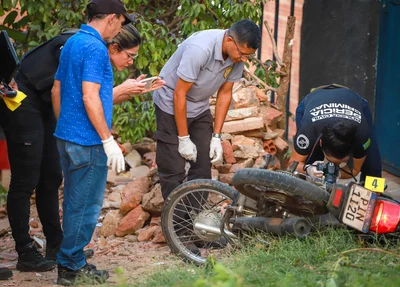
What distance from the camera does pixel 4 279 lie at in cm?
597

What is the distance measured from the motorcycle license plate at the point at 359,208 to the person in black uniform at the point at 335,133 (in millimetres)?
628

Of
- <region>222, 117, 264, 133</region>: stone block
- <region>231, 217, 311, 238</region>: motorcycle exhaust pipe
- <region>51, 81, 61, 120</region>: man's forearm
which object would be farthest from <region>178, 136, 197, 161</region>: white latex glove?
<region>222, 117, 264, 133</region>: stone block

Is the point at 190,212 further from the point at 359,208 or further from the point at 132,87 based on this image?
the point at 359,208

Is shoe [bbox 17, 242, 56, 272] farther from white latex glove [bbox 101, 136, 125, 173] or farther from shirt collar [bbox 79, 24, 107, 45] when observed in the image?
shirt collar [bbox 79, 24, 107, 45]

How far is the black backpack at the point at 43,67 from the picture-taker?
5945 millimetres

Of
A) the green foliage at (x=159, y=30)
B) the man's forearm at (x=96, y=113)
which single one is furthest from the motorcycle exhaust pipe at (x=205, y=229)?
the green foliage at (x=159, y=30)

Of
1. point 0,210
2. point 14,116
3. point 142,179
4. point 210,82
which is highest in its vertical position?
point 210,82

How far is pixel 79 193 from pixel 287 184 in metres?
1.33

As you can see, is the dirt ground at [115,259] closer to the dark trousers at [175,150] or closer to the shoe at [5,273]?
the shoe at [5,273]

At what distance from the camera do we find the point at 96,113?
523cm

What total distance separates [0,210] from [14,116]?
2.56 m

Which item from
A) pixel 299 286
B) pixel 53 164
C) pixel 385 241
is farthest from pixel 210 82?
pixel 299 286

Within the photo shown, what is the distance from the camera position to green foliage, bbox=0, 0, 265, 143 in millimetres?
8594

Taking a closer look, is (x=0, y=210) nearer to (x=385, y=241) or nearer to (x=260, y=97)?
(x=260, y=97)
